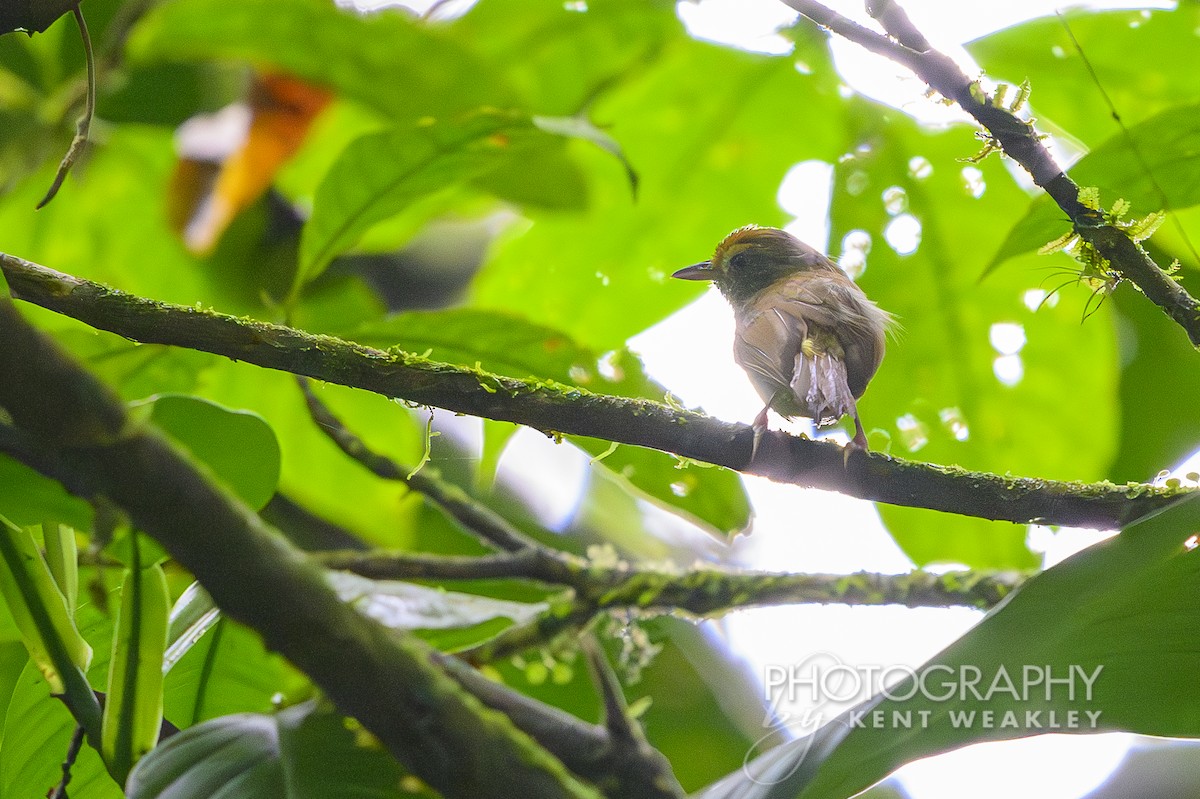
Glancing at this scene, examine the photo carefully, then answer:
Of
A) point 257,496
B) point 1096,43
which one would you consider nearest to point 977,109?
point 1096,43

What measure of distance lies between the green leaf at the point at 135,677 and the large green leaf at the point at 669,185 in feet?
2.72

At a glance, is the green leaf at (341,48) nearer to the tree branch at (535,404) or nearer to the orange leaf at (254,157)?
the orange leaf at (254,157)

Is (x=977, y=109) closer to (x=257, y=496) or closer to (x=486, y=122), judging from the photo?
(x=486, y=122)

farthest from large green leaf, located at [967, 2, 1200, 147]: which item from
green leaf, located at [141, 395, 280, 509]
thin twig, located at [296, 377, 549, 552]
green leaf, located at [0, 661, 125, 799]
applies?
green leaf, located at [0, 661, 125, 799]

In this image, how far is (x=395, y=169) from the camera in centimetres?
151

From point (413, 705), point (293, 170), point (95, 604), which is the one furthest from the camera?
point (293, 170)

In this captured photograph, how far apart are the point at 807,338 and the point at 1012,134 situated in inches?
27.9

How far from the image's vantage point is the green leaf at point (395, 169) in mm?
1483

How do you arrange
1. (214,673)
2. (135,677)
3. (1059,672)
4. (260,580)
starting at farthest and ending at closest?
(214,673) < (135,677) < (1059,672) < (260,580)

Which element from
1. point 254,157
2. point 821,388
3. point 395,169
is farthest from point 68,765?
point 254,157

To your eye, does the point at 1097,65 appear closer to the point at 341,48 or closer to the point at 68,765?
the point at 341,48

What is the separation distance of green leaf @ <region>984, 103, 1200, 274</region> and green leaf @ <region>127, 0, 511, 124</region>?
3.26 ft

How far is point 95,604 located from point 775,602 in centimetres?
93

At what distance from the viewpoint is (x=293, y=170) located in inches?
91.4
